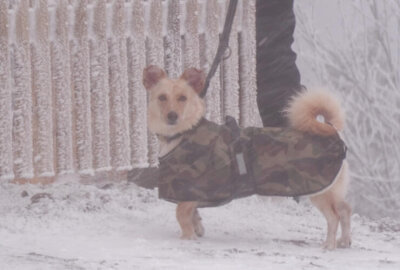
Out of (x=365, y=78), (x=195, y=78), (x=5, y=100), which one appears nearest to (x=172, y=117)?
(x=195, y=78)

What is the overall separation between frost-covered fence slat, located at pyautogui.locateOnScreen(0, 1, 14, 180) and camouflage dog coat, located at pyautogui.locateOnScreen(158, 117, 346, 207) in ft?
7.54

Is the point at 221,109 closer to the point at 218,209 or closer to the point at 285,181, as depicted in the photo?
the point at 218,209

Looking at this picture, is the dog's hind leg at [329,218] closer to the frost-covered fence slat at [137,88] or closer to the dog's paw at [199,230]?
the dog's paw at [199,230]

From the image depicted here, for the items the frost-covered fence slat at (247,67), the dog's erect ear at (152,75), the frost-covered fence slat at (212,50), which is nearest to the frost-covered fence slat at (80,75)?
the frost-covered fence slat at (212,50)

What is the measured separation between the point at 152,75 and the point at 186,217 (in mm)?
853

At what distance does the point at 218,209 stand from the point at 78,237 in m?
1.54

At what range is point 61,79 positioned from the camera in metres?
5.88

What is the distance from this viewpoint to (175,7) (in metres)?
6.19

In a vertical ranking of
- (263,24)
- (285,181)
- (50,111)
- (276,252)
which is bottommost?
(276,252)

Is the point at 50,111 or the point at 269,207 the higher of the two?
the point at 50,111

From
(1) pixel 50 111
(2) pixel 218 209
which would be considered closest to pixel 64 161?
(1) pixel 50 111

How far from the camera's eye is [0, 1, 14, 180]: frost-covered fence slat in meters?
5.70

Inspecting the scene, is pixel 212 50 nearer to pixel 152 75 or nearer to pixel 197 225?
pixel 152 75

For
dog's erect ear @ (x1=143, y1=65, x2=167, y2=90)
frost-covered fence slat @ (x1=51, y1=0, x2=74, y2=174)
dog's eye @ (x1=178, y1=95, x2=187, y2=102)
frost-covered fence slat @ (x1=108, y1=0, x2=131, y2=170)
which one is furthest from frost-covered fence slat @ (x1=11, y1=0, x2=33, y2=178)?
dog's eye @ (x1=178, y1=95, x2=187, y2=102)
